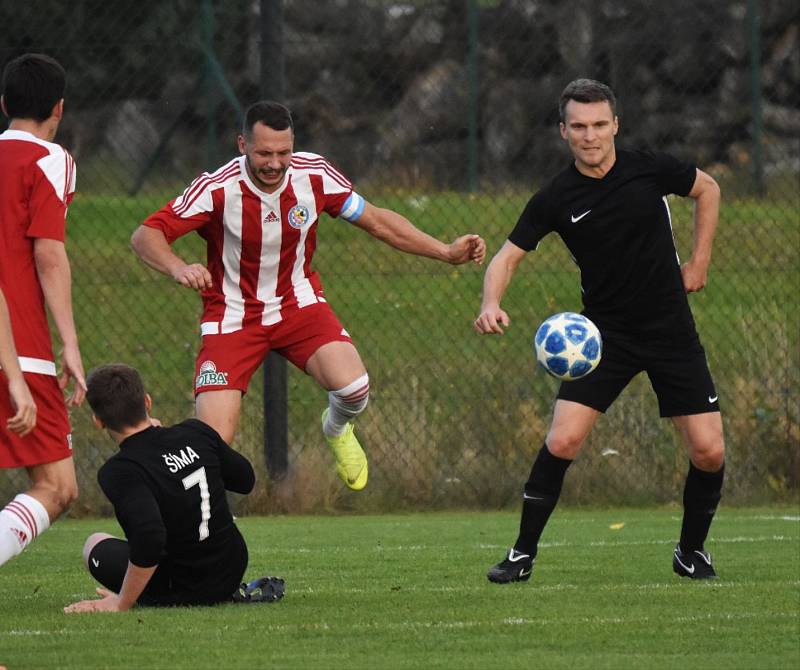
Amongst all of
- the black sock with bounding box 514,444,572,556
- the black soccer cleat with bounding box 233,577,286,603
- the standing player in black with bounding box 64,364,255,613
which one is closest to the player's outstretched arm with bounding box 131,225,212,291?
the standing player in black with bounding box 64,364,255,613

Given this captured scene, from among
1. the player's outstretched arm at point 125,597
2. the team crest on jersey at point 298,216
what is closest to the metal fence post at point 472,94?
the team crest on jersey at point 298,216

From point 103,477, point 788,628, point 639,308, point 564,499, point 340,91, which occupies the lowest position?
point 564,499

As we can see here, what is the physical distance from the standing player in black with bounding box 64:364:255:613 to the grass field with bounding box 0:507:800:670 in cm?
15

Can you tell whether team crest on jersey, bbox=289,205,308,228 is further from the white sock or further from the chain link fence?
the chain link fence

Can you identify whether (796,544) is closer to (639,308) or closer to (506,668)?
(639,308)

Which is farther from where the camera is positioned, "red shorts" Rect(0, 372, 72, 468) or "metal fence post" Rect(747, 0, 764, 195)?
"metal fence post" Rect(747, 0, 764, 195)

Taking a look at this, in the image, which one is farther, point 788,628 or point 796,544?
point 796,544

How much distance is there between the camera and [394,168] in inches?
533

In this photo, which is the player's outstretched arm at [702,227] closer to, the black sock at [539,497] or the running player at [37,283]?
the black sock at [539,497]

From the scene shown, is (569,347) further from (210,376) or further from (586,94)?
(210,376)

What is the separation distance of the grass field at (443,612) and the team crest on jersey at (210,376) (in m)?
0.96

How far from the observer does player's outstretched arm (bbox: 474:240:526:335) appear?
695cm

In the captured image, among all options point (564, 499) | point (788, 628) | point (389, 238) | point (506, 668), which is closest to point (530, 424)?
point (564, 499)

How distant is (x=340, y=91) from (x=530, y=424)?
13.5 ft
